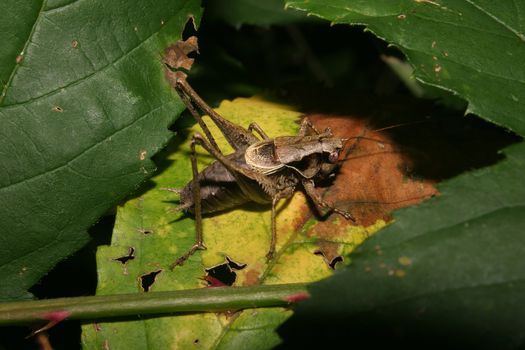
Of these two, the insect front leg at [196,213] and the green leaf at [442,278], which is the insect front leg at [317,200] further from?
the green leaf at [442,278]

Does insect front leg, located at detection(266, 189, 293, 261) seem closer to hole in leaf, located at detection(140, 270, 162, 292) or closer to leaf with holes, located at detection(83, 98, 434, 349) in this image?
leaf with holes, located at detection(83, 98, 434, 349)

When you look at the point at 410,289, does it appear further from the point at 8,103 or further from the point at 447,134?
the point at 8,103

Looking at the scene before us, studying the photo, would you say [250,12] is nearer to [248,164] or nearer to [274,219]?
[248,164]

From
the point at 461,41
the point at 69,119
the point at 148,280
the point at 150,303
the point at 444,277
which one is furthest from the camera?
the point at 148,280

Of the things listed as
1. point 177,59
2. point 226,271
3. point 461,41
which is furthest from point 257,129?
point 461,41

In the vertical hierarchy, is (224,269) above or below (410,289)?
below

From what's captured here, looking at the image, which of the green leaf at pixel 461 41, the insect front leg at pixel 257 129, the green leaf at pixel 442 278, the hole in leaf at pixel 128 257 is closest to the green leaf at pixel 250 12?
the insect front leg at pixel 257 129

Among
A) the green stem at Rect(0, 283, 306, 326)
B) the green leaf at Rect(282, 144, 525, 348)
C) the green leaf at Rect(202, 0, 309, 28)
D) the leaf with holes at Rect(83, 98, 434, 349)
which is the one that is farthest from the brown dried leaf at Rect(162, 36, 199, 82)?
the green leaf at Rect(202, 0, 309, 28)

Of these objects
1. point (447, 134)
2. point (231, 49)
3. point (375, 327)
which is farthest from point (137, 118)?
point (231, 49)
